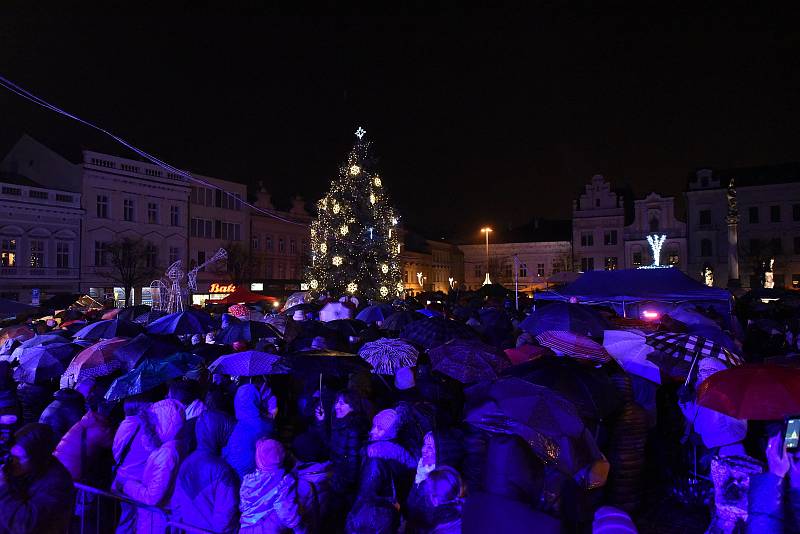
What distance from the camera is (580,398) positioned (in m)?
5.29

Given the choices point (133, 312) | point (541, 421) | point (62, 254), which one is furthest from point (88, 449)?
point (62, 254)

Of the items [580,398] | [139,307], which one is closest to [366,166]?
[139,307]

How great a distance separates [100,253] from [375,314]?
35210 mm

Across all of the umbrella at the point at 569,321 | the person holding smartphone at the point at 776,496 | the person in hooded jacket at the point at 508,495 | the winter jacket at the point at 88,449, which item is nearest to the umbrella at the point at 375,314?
the umbrella at the point at 569,321

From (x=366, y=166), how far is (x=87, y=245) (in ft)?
77.0

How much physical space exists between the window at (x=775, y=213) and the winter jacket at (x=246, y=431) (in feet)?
201

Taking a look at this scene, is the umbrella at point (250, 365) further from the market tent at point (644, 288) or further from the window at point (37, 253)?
the window at point (37, 253)

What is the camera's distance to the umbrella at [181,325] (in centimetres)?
1116

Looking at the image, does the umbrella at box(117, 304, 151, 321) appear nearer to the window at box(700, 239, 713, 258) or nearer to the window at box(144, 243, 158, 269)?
the window at box(144, 243, 158, 269)

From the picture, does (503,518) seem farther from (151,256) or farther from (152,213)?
(152,213)

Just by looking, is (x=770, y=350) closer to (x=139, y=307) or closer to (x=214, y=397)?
(x=214, y=397)

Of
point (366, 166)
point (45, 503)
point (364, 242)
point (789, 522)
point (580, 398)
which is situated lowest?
point (789, 522)

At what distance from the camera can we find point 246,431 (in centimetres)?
567

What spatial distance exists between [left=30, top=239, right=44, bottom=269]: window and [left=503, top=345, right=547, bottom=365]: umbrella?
131 feet
